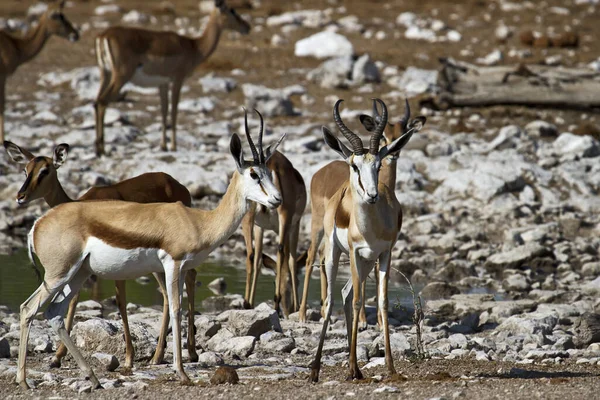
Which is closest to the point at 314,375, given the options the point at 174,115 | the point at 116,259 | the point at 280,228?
the point at 116,259

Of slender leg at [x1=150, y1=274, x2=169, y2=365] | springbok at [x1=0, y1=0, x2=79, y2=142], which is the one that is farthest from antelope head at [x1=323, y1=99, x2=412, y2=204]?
springbok at [x1=0, y1=0, x2=79, y2=142]

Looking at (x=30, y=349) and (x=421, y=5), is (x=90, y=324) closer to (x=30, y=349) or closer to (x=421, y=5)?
(x=30, y=349)

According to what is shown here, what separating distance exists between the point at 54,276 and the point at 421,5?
1093 inches

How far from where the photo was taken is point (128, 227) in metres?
7.91

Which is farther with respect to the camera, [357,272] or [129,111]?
[129,111]

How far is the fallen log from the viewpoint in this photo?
20328mm

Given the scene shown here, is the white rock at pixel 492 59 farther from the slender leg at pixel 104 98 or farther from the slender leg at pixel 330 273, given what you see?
the slender leg at pixel 330 273

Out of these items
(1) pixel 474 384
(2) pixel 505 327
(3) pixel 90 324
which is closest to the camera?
(1) pixel 474 384

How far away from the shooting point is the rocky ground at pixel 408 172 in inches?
354

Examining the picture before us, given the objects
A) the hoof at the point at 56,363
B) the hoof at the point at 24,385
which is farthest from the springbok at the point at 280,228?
the hoof at the point at 24,385

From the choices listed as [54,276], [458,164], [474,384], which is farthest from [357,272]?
[458,164]

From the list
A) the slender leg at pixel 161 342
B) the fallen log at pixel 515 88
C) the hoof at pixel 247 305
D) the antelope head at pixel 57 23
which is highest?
the antelope head at pixel 57 23

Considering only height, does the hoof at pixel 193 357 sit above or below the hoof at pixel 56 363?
below

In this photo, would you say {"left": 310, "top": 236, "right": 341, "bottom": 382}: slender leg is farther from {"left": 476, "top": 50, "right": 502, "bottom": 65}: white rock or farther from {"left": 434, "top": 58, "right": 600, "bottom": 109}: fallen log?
{"left": 476, "top": 50, "right": 502, "bottom": 65}: white rock
